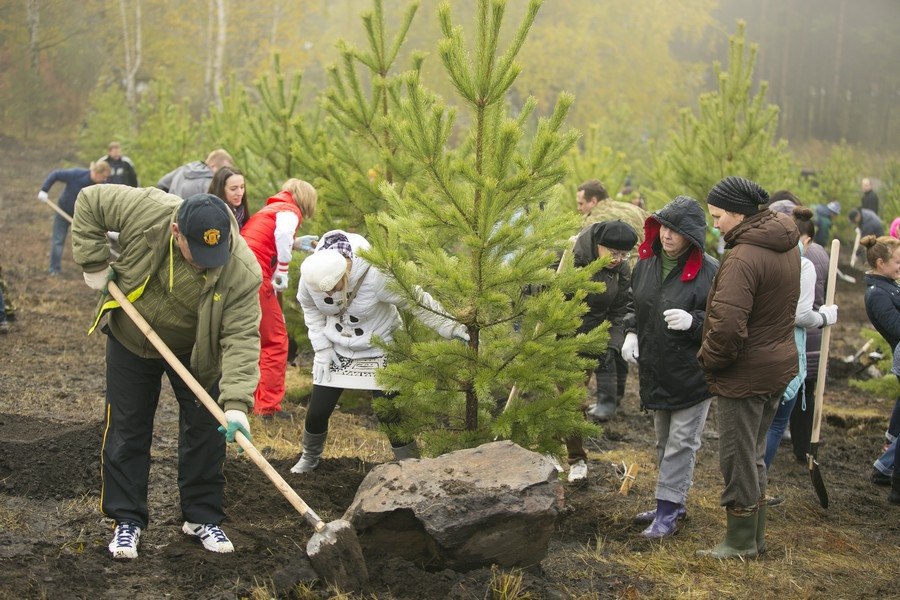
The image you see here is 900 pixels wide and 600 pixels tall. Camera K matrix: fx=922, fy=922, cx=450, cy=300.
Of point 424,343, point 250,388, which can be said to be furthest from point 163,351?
point 424,343

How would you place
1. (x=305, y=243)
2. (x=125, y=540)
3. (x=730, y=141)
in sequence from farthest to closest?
(x=730, y=141)
(x=305, y=243)
(x=125, y=540)

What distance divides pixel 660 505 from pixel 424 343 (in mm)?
1632

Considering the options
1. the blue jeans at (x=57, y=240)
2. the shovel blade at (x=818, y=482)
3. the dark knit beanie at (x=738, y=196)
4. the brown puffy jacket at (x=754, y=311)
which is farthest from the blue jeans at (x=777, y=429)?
the blue jeans at (x=57, y=240)

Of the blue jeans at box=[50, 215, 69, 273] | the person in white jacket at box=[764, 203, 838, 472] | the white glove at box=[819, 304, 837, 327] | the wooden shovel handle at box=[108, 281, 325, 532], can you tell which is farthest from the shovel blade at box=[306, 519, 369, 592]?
the blue jeans at box=[50, 215, 69, 273]

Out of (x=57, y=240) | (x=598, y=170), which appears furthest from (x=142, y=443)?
(x=57, y=240)

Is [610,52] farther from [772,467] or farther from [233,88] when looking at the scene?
[772,467]

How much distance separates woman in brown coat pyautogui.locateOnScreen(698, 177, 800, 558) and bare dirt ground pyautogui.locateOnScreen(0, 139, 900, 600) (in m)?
0.39

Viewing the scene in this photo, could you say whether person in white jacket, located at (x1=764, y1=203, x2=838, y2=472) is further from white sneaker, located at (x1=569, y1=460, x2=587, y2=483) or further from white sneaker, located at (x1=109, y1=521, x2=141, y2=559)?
white sneaker, located at (x1=109, y1=521, x2=141, y2=559)

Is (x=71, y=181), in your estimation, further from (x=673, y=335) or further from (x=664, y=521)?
(x=664, y=521)

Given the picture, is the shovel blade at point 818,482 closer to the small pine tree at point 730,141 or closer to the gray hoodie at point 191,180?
the gray hoodie at point 191,180

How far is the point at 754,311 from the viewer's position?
4.63 m

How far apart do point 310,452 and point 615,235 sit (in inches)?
98.5

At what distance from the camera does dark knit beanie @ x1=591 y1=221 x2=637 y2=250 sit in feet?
20.7

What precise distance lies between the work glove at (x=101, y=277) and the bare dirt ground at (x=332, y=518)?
126 centimetres
